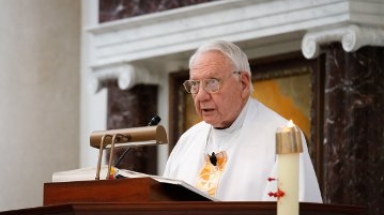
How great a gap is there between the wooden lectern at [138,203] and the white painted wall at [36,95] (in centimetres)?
576

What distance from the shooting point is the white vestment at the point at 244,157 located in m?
6.08

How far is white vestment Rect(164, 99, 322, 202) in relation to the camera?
6.08 meters

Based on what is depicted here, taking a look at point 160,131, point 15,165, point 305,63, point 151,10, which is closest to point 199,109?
point 160,131

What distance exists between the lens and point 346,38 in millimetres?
8531

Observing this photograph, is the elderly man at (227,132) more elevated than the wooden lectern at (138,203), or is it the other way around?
the elderly man at (227,132)

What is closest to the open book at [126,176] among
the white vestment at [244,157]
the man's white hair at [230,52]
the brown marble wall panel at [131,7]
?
the white vestment at [244,157]

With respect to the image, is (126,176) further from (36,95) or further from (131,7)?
(36,95)

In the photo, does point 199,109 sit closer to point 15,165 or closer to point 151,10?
point 151,10

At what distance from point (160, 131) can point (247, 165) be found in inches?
35.5

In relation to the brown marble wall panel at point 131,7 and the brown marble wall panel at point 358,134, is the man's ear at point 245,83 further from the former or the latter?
the brown marble wall panel at point 131,7

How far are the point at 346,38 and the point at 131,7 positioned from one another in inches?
94.9

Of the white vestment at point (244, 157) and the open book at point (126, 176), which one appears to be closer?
the open book at point (126, 176)

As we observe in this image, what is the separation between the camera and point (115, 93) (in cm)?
1069

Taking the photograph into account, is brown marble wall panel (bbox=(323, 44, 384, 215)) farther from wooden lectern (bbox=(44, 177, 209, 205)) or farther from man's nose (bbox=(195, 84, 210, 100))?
wooden lectern (bbox=(44, 177, 209, 205))
